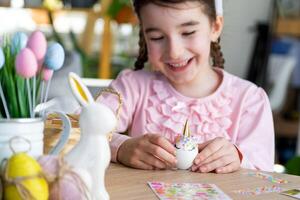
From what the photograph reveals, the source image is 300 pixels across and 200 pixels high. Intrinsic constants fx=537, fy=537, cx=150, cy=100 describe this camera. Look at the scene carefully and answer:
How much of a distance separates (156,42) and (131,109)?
0.67ft

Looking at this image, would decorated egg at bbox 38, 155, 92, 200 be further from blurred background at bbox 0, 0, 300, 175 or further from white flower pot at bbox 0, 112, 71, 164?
blurred background at bbox 0, 0, 300, 175

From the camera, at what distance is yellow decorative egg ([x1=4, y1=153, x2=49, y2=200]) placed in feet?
2.03

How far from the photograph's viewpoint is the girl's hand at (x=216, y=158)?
3.38 ft

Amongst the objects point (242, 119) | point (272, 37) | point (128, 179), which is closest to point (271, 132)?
point (242, 119)

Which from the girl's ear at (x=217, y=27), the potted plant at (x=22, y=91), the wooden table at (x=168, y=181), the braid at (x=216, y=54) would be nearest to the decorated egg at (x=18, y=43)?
the potted plant at (x=22, y=91)

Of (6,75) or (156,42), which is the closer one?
(6,75)

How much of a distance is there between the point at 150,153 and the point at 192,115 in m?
0.31

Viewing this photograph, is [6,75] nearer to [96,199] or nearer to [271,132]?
[96,199]

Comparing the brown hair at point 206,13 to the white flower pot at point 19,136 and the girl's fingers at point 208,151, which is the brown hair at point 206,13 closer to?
the girl's fingers at point 208,151

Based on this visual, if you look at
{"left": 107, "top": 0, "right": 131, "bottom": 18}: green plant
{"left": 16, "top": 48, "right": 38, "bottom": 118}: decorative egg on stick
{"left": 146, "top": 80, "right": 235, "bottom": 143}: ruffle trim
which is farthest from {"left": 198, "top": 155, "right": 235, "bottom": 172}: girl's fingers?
{"left": 107, "top": 0, "right": 131, "bottom": 18}: green plant

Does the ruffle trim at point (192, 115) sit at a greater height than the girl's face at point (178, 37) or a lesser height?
lesser

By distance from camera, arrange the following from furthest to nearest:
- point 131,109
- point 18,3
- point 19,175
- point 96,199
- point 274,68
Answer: point 18,3 → point 274,68 → point 131,109 → point 96,199 → point 19,175

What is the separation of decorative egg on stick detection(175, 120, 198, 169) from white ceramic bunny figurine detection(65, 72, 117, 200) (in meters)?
0.33

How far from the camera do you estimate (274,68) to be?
4383 millimetres
